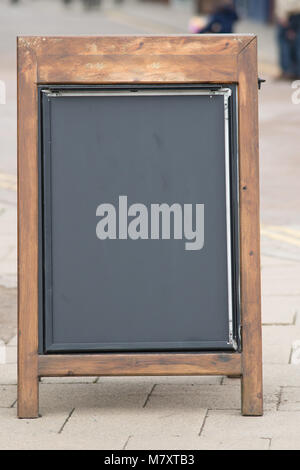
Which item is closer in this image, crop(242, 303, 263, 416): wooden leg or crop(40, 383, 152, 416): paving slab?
crop(242, 303, 263, 416): wooden leg

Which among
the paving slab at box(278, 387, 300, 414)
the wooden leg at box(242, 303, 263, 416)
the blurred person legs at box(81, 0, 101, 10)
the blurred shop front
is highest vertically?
the blurred person legs at box(81, 0, 101, 10)

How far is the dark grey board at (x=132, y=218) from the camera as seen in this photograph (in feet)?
17.8

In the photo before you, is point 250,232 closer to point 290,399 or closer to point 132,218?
point 132,218

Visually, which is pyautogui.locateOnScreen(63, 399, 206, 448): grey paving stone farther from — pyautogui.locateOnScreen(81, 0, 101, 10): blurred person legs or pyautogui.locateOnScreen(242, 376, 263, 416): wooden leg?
pyautogui.locateOnScreen(81, 0, 101, 10): blurred person legs

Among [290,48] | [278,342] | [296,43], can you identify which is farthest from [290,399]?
[296,43]

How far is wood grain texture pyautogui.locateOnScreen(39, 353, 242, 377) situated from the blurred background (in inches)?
55.7

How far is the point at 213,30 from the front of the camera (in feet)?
56.8

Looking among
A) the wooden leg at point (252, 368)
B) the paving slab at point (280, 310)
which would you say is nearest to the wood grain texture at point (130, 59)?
the wooden leg at point (252, 368)

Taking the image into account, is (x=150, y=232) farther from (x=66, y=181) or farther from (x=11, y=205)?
(x=11, y=205)

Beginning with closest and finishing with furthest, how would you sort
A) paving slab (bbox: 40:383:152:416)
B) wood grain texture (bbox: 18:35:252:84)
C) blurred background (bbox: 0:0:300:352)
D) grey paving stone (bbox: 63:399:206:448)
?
grey paving stone (bbox: 63:399:206:448)
wood grain texture (bbox: 18:35:252:84)
paving slab (bbox: 40:383:152:416)
blurred background (bbox: 0:0:300:352)

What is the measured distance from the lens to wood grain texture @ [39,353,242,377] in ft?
17.9

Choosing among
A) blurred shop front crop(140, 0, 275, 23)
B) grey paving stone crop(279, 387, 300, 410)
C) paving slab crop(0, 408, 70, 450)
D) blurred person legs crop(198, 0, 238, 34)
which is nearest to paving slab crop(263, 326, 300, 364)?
grey paving stone crop(279, 387, 300, 410)

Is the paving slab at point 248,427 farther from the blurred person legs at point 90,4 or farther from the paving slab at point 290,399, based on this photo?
the blurred person legs at point 90,4
